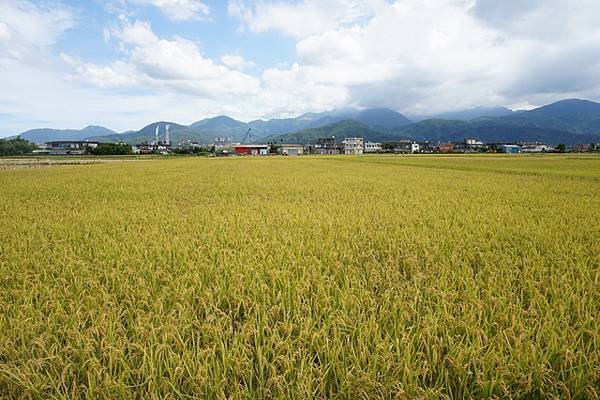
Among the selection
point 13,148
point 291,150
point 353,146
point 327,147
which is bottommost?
point 291,150

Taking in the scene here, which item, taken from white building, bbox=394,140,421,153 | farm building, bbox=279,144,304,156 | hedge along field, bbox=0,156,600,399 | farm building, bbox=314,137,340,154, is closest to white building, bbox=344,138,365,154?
farm building, bbox=314,137,340,154

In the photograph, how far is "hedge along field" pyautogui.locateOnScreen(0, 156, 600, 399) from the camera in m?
1.84

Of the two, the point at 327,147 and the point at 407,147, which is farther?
the point at 327,147

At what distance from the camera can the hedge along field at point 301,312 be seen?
6.03 feet

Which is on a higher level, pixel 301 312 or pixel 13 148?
pixel 13 148

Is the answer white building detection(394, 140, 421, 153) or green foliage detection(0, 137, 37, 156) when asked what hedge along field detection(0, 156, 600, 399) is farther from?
white building detection(394, 140, 421, 153)

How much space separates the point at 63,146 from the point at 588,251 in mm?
145429

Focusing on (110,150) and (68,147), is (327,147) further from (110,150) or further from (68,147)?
(68,147)

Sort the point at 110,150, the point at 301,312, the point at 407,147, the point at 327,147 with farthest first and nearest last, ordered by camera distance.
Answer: the point at 327,147, the point at 407,147, the point at 110,150, the point at 301,312

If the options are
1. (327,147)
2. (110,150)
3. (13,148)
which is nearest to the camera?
(13,148)

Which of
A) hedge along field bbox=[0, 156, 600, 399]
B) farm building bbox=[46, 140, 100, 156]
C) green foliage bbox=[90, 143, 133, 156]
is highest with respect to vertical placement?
farm building bbox=[46, 140, 100, 156]

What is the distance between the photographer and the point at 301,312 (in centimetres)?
265

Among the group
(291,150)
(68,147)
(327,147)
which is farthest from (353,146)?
(68,147)

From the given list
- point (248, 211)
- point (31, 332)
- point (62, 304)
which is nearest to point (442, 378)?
point (31, 332)
